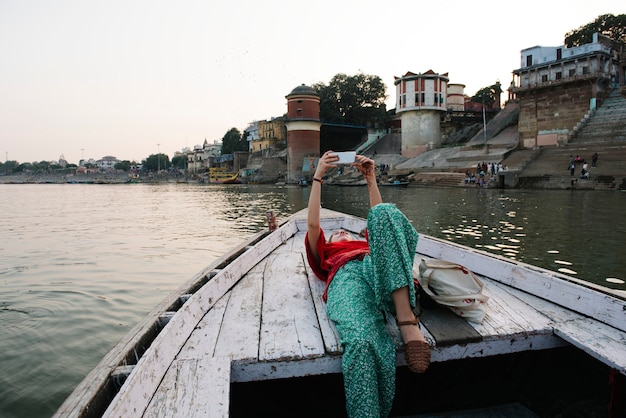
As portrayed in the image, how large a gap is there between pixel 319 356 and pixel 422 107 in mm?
42042

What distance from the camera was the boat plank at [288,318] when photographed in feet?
5.98

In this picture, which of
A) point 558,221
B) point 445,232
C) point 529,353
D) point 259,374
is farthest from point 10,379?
point 558,221

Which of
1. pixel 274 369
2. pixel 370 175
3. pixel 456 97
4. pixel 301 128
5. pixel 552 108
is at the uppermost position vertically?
pixel 456 97

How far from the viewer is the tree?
3441 centimetres

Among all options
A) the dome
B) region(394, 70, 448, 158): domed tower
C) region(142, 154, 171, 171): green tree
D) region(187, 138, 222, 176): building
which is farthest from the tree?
region(142, 154, 171, 171): green tree

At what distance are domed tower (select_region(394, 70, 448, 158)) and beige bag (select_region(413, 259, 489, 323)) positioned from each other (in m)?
40.8

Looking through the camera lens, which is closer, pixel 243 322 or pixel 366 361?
pixel 366 361

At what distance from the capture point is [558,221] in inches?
413

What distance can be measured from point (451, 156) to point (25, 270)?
3204 centimetres

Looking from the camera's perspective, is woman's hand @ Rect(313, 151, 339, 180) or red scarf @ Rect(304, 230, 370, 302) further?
woman's hand @ Rect(313, 151, 339, 180)

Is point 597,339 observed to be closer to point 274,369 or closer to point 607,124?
point 274,369

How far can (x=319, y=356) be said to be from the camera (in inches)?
70.0

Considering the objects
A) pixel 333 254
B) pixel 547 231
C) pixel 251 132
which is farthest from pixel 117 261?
pixel 251 132

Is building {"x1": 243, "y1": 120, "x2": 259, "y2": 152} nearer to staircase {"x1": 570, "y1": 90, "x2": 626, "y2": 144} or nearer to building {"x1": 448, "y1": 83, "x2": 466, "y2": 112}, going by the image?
building {"x1": 448, "y1": 83, "x2": 466, "y2": 112}
